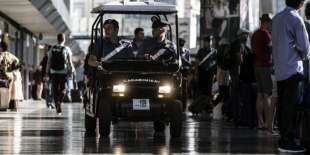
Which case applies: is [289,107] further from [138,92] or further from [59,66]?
[59,66]

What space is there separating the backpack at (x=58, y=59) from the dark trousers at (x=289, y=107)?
452 inches

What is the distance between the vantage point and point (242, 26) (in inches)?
800

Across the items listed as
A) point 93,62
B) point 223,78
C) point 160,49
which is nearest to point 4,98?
point 223,78

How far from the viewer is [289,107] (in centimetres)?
1144

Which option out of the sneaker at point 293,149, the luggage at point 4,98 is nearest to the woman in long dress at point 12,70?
the luggage at point 4,98

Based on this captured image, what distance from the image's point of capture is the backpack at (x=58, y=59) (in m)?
22.4

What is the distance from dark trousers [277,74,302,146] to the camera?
11.4 metres

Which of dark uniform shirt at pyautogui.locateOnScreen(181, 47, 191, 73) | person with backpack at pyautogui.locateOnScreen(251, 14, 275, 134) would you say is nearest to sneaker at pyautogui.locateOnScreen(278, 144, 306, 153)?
person with backpack at pyautogui.locateOnScreen(251, 14, 275, 134)

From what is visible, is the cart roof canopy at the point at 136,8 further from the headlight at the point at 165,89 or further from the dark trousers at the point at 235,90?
the dark trousers at the point at 235,90

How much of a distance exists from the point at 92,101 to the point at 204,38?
27.4 ft

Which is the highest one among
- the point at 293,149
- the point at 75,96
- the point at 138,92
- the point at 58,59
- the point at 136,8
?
the point at 136,8

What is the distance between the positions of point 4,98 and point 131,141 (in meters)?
12.4

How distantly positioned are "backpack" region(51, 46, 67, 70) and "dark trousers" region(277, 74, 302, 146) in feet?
37.7

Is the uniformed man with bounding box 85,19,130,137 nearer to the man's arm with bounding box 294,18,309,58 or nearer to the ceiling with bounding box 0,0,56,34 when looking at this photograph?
the man's arm with bounding box 294,18,309,58
